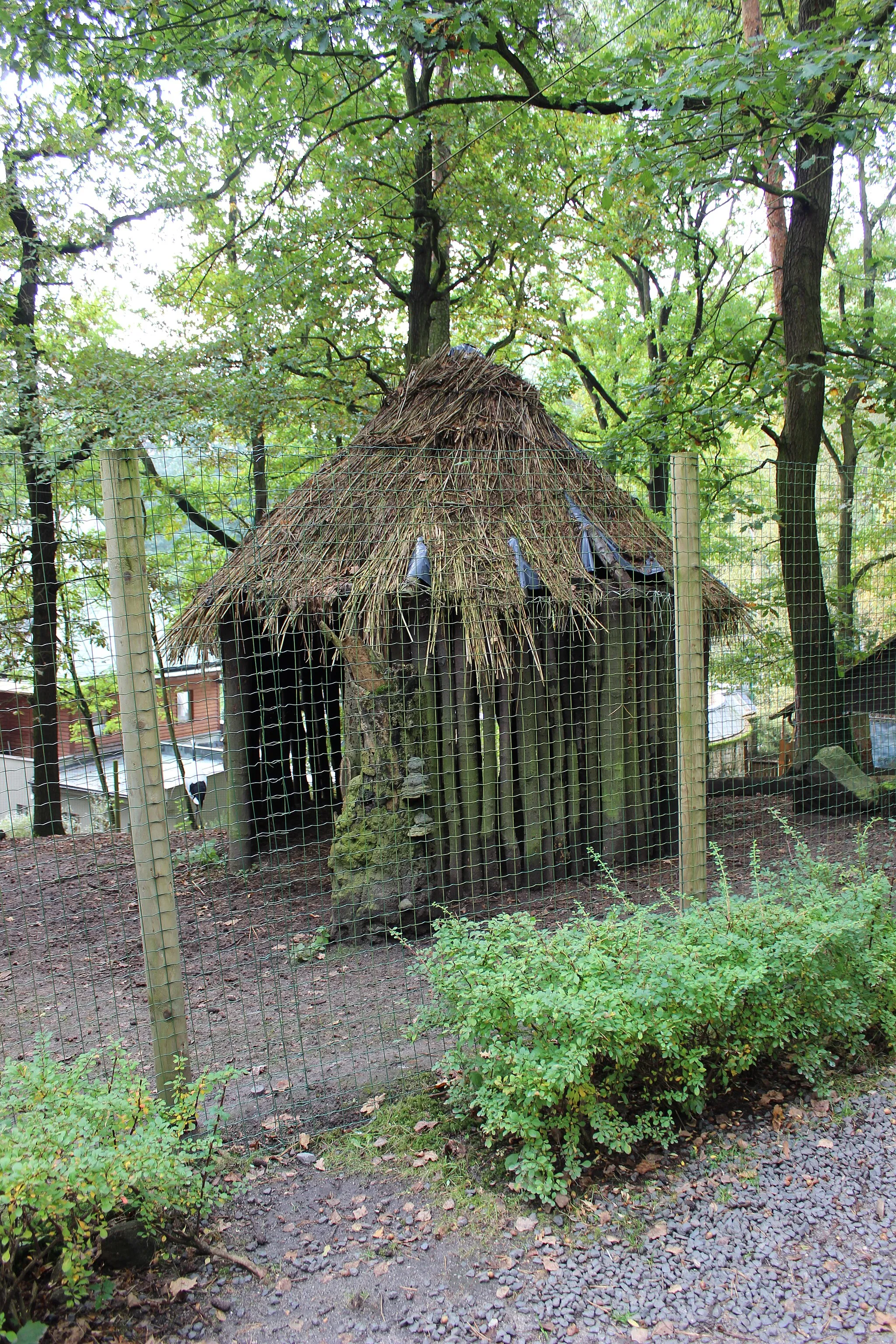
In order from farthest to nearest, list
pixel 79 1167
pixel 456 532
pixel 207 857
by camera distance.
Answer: pixel 207 857, pixel 456 532, pixel 79 1167

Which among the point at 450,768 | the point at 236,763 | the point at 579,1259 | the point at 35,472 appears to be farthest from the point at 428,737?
the point at 35,472

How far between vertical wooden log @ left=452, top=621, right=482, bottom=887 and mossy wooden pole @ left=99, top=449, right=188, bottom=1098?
3.13 m

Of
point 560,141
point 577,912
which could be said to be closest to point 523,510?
point 577,912

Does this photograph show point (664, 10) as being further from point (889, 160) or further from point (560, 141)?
point (889, 160)

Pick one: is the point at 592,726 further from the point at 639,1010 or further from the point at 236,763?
the point at 639,1010

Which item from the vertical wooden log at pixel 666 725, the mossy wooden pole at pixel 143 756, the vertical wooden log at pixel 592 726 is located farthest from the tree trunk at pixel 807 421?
the mossy wooden pole at pixel 143 756

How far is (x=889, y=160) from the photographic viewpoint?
1022 cm

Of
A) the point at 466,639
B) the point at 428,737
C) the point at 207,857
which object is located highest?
the point at 466,639

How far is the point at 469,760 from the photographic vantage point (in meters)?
5.98

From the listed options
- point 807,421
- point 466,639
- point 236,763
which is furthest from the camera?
point 807,421

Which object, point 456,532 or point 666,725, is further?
point 666,725

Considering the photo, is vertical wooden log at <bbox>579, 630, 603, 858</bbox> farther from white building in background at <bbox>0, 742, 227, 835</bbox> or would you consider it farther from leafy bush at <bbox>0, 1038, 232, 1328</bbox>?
leafy bush at <bbox>0, 1038, 232, 1328</bbox>

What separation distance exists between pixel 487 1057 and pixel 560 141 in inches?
453

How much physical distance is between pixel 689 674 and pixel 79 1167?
3046 millimetres
